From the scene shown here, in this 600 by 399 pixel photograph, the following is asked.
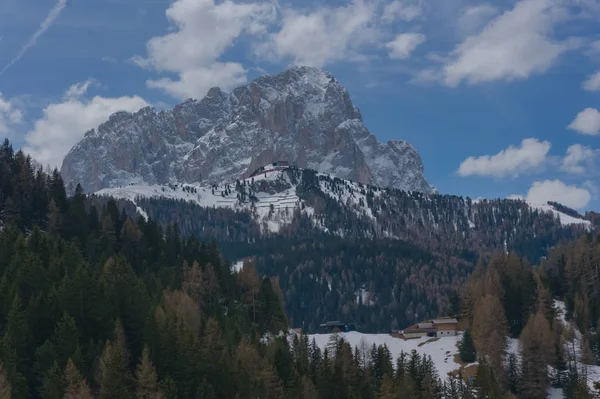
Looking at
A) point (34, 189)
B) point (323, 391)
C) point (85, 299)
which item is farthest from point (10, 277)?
point (34, 189)

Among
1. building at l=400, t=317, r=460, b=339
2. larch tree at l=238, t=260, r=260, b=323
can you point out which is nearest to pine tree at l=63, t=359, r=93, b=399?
larch tree at l=238, t=260, r=260, b=323

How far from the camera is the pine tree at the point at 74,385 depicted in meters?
57.5

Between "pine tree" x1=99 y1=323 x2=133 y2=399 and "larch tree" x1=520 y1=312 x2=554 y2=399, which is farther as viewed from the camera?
"larch tree" x1=520 y1=312 x2=554 y2=399

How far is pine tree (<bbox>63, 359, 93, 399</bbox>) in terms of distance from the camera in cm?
5753

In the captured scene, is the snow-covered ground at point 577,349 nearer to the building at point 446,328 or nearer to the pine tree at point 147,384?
the building at point 446,328

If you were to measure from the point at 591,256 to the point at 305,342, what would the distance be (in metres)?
75.7

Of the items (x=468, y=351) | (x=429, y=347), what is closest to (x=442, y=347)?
(x=429, y=347)

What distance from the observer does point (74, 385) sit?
58.8 m

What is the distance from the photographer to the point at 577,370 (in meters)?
114

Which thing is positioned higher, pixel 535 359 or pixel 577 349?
pixel 577 349

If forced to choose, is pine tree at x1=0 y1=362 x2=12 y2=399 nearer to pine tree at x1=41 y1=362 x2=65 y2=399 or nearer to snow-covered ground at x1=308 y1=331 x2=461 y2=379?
pine tree at x1=41 y1=362 x2=65 y2=399

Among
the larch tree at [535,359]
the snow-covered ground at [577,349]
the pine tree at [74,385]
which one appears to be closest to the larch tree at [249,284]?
the larch tree at [535,359]

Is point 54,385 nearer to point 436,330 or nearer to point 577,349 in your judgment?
point 577,349

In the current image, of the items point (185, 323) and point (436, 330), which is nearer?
point (185, 323)
